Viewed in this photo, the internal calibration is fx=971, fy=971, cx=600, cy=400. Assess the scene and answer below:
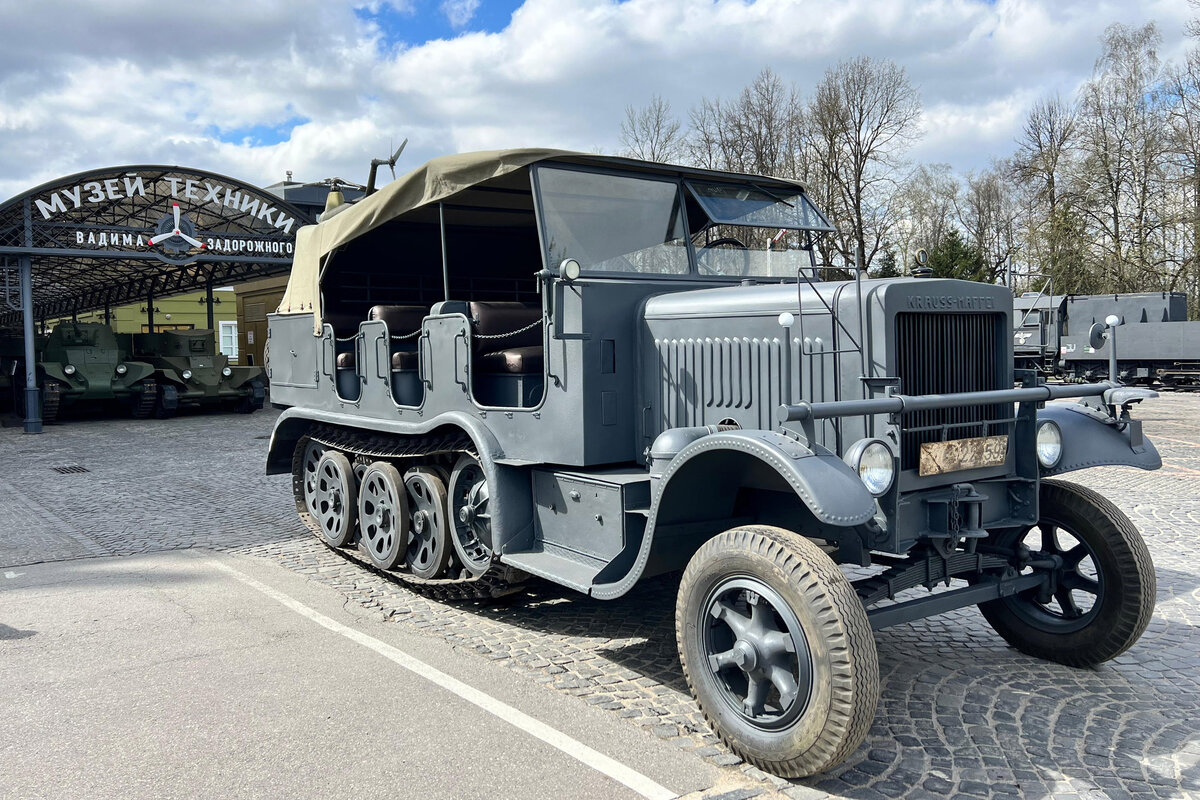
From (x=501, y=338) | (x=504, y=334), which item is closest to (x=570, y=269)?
(x=504, y=334)

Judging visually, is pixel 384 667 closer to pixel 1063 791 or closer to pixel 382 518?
pixel 382 518

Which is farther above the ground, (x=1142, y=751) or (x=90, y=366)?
(x=90, y=366)

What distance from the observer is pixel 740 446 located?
151 inches

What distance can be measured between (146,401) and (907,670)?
64.1 ft

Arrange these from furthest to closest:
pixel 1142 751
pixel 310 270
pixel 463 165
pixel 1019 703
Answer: pixel 310 270, pixel 463 165, pixel 1019 703, pixel 1142 751

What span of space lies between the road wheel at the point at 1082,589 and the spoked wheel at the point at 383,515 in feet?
11.9

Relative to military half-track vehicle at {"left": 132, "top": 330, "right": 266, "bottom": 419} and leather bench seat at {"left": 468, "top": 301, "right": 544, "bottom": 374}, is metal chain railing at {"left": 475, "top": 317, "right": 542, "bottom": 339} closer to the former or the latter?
leather bench seat at {"left": 468, "top": 301, "right": 544, "bottom": 374}

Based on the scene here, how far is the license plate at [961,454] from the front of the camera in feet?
14.0

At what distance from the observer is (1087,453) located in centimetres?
481

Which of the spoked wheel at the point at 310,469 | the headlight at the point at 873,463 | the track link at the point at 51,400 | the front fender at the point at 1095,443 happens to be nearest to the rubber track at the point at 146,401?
the track link at the point at 51,400

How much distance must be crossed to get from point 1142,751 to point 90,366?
21.2m

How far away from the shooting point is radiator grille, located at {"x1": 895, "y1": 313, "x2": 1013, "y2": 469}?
4.25 m

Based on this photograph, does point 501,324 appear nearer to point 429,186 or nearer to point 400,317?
point 429,186

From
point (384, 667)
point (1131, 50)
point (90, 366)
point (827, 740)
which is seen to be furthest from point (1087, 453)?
point (1131, 50)
